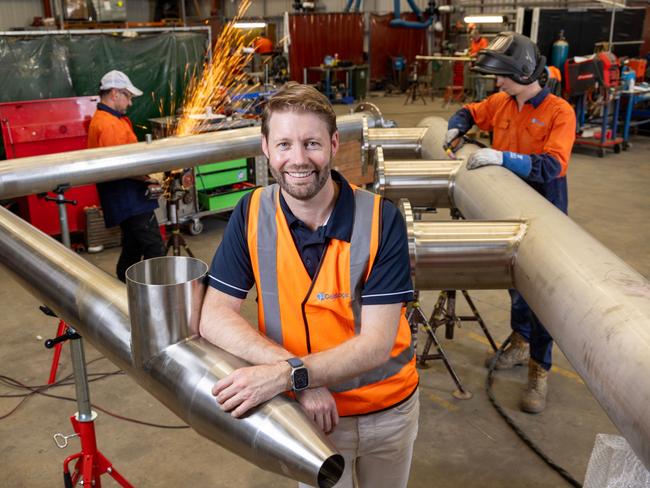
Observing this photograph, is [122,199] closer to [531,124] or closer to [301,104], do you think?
[531,124]

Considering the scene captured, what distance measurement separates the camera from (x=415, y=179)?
8.48 ft

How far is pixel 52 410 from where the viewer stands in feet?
11.2

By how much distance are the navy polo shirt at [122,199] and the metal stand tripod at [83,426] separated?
6.71 feet

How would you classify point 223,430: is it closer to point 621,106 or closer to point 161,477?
point 161,477

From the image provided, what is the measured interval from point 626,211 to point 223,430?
6668 millimetres

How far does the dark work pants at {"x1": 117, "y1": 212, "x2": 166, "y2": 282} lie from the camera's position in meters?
4.40

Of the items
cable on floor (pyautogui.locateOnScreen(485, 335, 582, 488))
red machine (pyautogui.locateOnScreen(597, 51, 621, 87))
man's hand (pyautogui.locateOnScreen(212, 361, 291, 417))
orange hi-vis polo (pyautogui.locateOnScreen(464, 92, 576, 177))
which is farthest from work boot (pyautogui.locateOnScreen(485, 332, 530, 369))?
red machine (pyautogui.locateOnScreen(597, 51, 621, 87))

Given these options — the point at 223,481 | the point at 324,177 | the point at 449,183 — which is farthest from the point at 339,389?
the point at 223,481

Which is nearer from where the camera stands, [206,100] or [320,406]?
[320,406]

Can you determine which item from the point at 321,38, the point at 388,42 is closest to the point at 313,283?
the point at 321,38

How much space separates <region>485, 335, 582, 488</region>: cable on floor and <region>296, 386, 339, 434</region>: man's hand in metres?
1.94

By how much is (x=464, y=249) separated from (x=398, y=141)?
1.68m

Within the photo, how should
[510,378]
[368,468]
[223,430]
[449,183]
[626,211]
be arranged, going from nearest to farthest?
[223,430]
[368,468]
[449,183]
[510,378]
[626,211]

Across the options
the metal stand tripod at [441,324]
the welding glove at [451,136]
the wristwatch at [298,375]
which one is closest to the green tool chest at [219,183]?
the metal stand tripod at [441,324]
